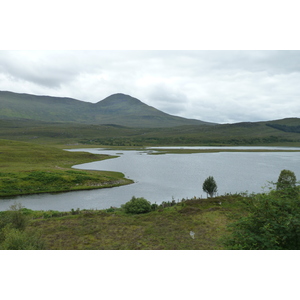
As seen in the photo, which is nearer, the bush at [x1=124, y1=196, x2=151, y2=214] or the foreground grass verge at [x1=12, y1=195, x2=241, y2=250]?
the foreground grass verge at [x1=12, y1=195, x2=241, y2=250]

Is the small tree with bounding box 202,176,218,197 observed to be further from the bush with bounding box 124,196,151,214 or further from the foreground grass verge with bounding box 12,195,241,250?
the bush with bounding box 124,196,151,214

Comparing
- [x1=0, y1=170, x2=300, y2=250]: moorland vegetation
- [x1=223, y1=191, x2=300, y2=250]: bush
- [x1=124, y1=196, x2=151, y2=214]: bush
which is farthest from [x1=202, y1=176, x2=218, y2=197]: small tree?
[x1=223, y1=191, x2=300, y2=250]: bush

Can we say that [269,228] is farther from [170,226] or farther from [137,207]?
[137,207]

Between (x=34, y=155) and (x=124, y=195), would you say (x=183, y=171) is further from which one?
(x=34, y=155)

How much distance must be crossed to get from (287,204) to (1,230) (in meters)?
30.3

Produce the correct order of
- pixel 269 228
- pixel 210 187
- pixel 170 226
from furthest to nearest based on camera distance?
1. pixel 210 187
2. pixel 170 226
3. pixel 269 228

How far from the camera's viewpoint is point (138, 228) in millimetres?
36875

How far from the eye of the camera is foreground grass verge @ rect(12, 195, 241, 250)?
30.5m

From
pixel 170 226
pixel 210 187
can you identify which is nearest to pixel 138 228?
pixel 170 226

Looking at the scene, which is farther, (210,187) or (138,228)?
(210,187)

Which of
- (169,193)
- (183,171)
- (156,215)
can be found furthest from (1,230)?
(183,171)

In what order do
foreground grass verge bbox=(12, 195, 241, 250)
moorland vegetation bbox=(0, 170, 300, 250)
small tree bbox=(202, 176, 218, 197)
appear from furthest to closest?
small tree bbox=(202, 176, 218, 197)
foreground grass verge bbox=(12, 195, 241, 250)
moorland vegetation bbox=(0, 170, 300, 250)

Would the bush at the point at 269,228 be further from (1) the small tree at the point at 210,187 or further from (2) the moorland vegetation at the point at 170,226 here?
(1) the small tree at the point at 210,187

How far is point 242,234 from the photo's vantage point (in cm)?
2117
